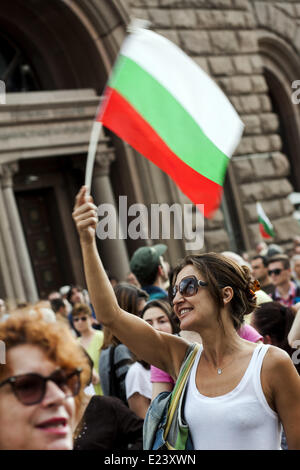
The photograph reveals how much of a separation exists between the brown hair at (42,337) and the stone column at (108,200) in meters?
10.5

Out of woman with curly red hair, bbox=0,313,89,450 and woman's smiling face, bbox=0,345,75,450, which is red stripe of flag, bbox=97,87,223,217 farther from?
woman's smiling face, bbox=0,345,75,450

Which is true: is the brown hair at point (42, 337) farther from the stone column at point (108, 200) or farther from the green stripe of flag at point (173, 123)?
the stone column at point (108, 200)

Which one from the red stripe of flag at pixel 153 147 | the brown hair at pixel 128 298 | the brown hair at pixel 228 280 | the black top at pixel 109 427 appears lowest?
the black top at pixel 109 427

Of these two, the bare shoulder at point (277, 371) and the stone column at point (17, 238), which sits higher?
the stone column at point (17, 238)

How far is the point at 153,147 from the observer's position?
4199 mm

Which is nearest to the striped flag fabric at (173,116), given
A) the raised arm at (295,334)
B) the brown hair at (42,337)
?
the raised arm at (295,334)

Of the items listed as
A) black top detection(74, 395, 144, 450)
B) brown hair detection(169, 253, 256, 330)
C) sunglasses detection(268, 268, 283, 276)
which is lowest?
black top detection(74, 395, 144, 450)

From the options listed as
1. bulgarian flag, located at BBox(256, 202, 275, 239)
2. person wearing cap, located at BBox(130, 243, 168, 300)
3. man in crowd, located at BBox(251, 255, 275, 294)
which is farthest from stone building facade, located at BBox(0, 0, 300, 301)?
person wearing cap, located at BBox(130, 243, 168, 300)

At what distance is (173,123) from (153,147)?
17cm

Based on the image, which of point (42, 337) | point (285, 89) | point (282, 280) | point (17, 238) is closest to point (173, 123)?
point (42, 337)

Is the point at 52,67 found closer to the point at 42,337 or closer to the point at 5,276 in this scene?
the point at 5,276

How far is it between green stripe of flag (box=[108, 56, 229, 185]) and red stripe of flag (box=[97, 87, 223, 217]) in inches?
1.1

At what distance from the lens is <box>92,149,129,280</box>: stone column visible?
1248 cm

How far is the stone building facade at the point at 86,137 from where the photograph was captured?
38.1 feet
